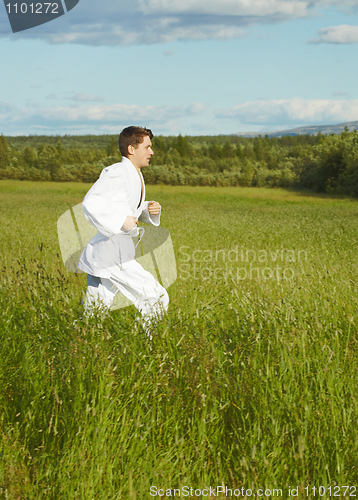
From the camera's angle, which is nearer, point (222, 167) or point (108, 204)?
point (108, 204)

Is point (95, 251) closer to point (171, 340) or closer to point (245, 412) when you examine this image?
point (171, 340)

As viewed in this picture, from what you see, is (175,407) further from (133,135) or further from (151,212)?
(133,135)

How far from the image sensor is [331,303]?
14.1 feet

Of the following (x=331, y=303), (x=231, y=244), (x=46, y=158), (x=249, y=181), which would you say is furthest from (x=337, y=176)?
(x=46, y=158)

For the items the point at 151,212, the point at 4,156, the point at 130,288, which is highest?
the point at 4,156

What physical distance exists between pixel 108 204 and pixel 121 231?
0.28 meters

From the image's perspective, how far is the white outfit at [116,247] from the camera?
3.88m

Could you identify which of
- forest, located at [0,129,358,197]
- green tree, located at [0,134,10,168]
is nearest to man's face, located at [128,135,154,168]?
forest, located at [0,129,358,197]

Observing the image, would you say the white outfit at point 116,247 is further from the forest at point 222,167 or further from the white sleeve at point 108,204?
the forest at point 222,167

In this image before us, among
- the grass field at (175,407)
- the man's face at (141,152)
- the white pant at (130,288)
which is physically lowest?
the grass field at (175,407)

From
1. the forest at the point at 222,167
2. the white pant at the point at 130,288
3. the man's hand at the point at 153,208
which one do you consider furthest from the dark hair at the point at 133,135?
the forest at the point at 222,167

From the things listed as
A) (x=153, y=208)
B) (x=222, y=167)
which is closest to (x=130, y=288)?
(x=153, y=208)

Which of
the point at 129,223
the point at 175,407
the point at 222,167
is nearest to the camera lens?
the point at 175,407

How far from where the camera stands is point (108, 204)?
393 cm
